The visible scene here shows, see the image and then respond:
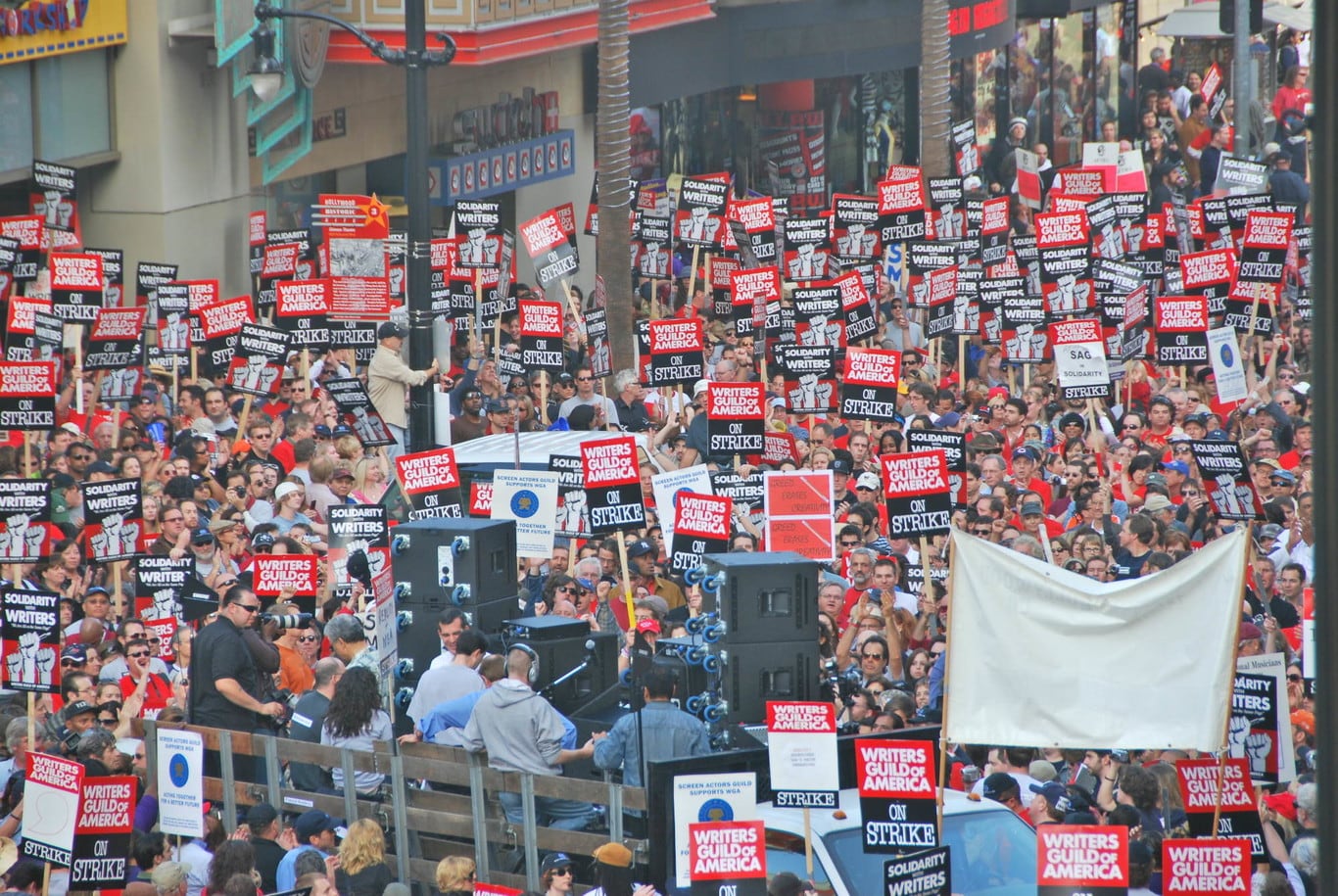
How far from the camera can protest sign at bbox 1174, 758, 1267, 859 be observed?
30.0 feet

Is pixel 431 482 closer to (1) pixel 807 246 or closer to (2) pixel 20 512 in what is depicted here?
(2) pixel 20 512

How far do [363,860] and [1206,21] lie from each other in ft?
110

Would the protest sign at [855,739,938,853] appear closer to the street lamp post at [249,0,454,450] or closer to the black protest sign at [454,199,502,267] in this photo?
the street lamp post at [249,0,454,450]

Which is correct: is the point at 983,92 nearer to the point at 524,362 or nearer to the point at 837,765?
the point at 524,362

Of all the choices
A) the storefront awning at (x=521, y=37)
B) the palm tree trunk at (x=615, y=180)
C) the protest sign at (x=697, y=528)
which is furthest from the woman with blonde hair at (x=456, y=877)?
the storefront awning at (x=521, y=37)

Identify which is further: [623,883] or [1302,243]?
[1302,243]

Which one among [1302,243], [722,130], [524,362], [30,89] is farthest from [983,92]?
[524,362]

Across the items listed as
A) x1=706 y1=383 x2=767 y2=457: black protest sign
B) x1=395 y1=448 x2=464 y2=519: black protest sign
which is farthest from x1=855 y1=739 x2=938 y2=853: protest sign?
x1=706 y1=383 x2=767 y2=457: black protest sign

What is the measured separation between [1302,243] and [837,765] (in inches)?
627

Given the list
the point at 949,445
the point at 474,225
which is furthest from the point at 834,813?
the point at 474,225

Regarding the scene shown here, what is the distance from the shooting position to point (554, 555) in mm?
14242

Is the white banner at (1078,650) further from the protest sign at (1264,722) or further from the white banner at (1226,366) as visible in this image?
the white banner at (1226,366)

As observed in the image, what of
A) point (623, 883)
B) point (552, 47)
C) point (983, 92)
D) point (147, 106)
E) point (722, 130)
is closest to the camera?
point (623, 883)

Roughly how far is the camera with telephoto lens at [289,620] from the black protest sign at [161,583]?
1.79 ft
